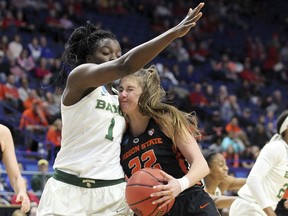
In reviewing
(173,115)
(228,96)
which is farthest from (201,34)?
(173,115)

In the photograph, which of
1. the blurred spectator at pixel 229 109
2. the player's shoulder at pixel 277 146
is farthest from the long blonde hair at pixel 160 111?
the blurred spectator at pixel 229 109

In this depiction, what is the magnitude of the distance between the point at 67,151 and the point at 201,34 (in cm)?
1893

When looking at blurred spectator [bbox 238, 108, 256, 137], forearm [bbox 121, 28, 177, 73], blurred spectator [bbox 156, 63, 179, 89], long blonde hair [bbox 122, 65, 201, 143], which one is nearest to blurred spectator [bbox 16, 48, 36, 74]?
blurred spectator [bbox 156, 63, 179, 89]

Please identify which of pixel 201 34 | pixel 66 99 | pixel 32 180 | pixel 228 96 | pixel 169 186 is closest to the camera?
pixel 169 186

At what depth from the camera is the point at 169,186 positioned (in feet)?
12.9

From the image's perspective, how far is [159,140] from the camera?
445 cm

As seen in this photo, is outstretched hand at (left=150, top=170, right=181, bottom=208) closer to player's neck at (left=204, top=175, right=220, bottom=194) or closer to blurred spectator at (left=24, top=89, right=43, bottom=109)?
player's neck at (left=204, top=175, right=220, bottom=194)

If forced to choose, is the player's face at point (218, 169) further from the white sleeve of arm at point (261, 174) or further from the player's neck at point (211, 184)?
the white sleeve of arm at point (261, 174)

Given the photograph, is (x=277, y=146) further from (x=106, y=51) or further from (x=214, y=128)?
(x=214, y=128)

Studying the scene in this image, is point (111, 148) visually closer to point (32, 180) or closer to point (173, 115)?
point (173, 115)

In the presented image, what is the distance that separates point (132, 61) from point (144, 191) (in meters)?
0.82

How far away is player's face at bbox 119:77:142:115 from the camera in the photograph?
4.44m

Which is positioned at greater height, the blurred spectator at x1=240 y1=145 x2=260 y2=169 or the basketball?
the basketball

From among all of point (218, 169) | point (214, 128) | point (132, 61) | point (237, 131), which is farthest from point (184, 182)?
point (237, 131)
